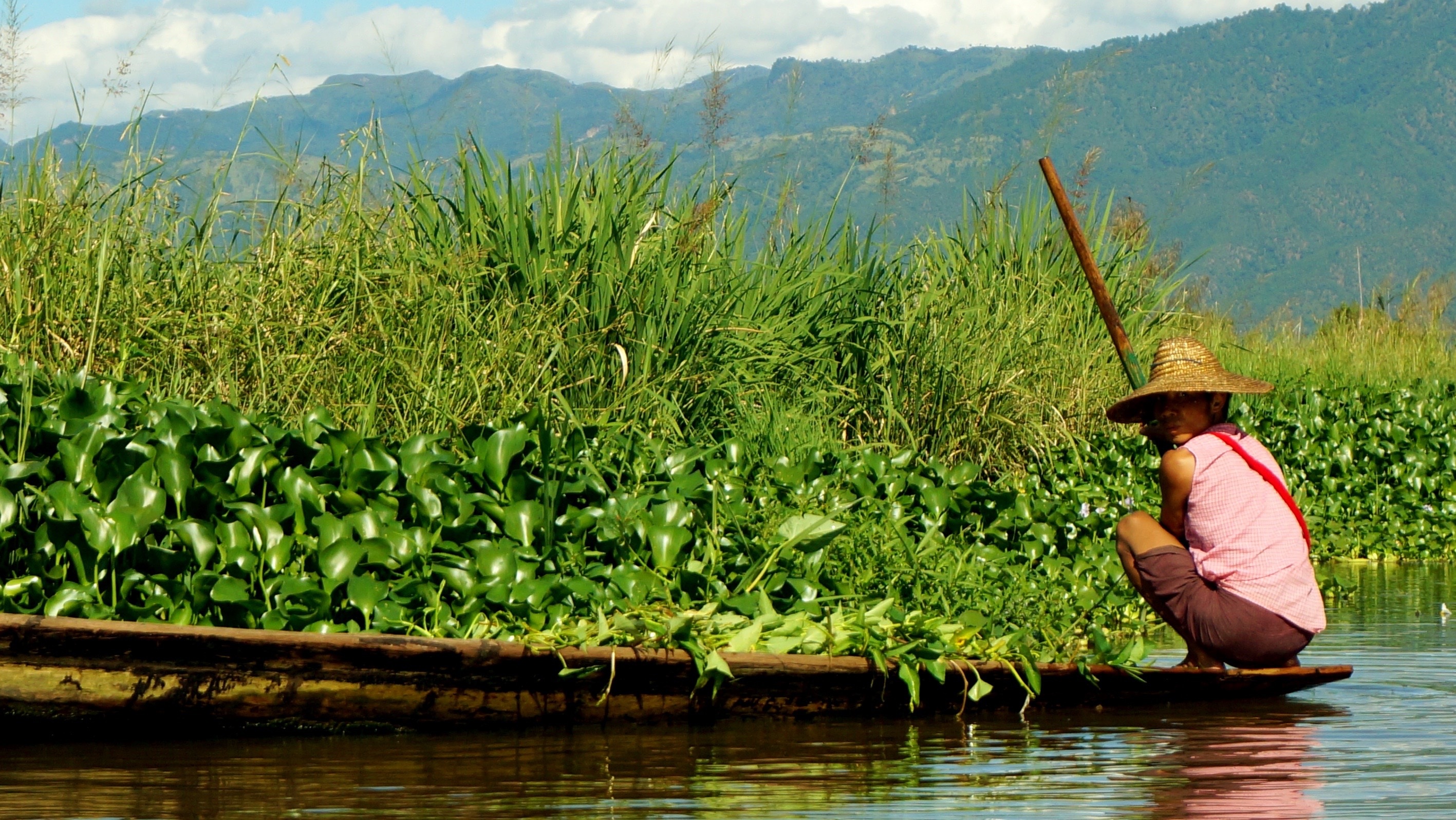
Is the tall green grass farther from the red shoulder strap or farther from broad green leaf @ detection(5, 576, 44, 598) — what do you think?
the red shoulder strap

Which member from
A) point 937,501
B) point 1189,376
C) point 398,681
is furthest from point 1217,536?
point 398,681

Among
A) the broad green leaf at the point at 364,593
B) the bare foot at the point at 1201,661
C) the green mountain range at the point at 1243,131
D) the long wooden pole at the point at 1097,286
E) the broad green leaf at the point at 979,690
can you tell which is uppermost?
the green mountain range at the point at 1243,131

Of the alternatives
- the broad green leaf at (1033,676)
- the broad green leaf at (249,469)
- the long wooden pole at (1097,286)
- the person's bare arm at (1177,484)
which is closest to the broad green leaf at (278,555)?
the broad green leaf at (249,469)

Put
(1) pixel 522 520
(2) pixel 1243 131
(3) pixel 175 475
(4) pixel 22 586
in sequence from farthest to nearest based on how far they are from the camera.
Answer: (2) pixel 1243 131, (1) pixel 522 520, (3) pixel 175 475, (4) pixel 22 586

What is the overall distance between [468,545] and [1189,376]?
229 cm

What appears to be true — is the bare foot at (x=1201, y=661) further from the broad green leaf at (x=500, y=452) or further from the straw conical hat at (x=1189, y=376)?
the broad green leaf at (x=500, y=452)

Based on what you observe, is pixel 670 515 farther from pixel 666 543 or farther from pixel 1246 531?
pixel 1246 531

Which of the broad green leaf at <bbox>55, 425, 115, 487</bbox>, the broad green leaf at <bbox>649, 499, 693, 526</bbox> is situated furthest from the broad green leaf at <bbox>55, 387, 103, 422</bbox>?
the broad green leaf at <bbox>649, 499, 693, 526</bbox>

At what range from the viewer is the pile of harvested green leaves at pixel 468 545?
449 cm

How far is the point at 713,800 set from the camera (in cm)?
360

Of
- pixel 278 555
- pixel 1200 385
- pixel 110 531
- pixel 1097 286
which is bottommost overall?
pixel 278 555

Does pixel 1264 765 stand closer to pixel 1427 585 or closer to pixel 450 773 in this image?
pixel 450 773

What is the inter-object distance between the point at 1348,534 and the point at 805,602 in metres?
5.38

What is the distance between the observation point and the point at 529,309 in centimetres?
614
